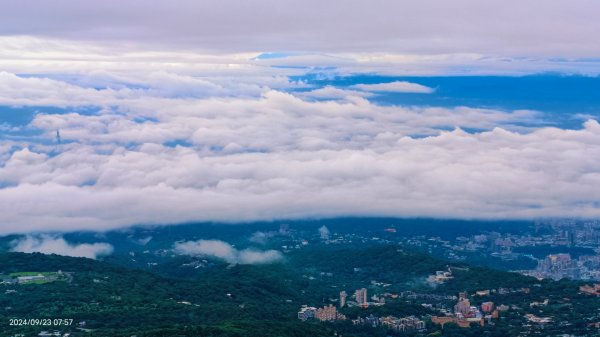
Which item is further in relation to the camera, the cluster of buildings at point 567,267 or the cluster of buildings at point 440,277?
the cluster of buildings at point 567,267

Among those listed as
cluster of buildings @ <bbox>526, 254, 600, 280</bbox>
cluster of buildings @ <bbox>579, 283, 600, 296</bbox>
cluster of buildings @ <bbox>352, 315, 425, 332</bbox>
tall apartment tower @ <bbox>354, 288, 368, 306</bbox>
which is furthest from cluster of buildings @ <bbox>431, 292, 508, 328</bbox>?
cluster of buildings @ <bbox>526, 254, 600, 280</bbox>

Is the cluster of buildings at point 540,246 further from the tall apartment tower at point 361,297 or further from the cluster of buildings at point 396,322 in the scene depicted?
the cluster of buildings at point 396,322

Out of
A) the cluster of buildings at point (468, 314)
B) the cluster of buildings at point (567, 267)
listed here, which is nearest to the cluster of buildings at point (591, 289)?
the cluster of buildings at point (468, 314)

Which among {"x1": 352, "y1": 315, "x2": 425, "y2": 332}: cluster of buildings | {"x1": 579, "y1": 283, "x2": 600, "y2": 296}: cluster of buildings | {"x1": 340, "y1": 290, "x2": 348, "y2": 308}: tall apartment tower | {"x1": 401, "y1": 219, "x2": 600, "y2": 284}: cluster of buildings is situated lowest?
{"x1": 352, "y1": 315, "x2": 425, "y2": 332}: cluster of buildings

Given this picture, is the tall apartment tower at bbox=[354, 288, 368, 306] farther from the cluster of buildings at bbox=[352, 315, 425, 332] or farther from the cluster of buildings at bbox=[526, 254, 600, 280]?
the cluster of buildings at bbox=[526, 254, 600, 280]

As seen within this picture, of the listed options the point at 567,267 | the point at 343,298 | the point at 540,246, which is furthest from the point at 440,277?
the point at 540,246

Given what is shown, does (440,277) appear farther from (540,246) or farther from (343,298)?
(540,246)

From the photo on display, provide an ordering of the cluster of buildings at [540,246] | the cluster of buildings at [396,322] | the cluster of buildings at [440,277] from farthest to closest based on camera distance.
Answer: the cluster of buildings at [540,246] < the cluster of buildings at [440,277] < the cluster of buildings at [396,322]

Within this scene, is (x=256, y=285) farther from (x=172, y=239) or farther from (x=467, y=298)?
(x=172, y=239)
